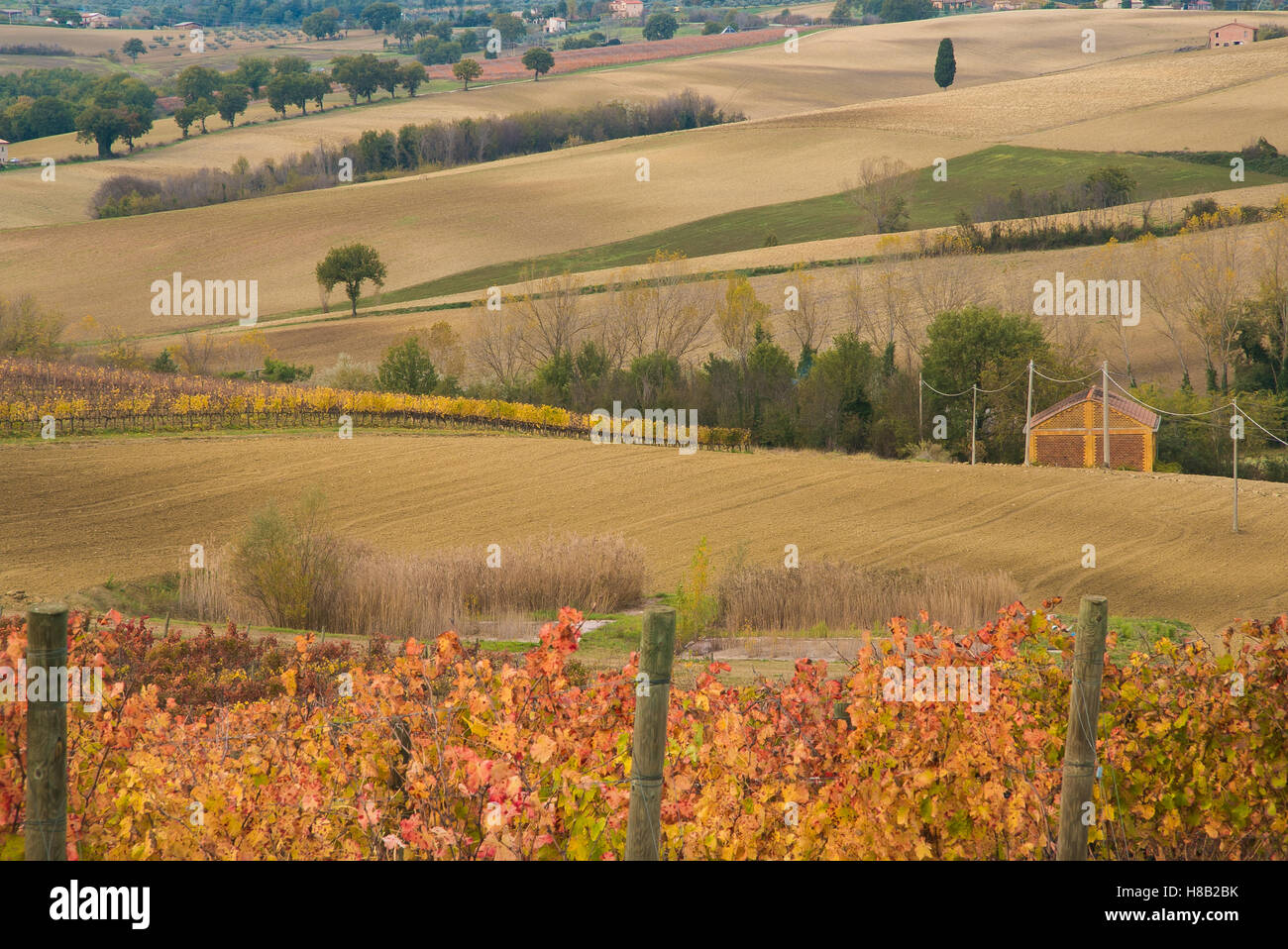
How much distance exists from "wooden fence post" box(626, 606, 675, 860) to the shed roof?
146 feet

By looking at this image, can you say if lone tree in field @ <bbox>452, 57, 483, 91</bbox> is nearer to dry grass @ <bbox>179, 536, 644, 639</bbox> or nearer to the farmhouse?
the farmhouse

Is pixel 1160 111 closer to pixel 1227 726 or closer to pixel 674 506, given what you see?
pixel 674 506

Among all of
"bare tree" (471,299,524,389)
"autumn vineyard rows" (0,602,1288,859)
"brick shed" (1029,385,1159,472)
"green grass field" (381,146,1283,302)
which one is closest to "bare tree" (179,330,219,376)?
"bare tree" (471,299,524,389)

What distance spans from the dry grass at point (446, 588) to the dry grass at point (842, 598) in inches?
102

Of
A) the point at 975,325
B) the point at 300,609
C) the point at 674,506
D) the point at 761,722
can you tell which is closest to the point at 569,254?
the point at 975,325

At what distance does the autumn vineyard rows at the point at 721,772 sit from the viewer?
19.4 ft

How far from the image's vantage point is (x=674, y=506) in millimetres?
34656

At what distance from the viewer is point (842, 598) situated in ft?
77.3

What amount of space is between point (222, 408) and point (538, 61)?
13651 cm

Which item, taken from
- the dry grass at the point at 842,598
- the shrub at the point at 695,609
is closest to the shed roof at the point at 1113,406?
the dry grass at the point at 842,598

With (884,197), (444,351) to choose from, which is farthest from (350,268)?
(884,197)

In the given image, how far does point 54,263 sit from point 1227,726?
95.0m

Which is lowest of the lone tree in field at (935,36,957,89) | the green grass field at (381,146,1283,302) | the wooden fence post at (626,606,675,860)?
the wooden fence post at (626,606,675,860)

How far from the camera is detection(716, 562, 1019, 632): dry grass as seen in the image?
2252cm
